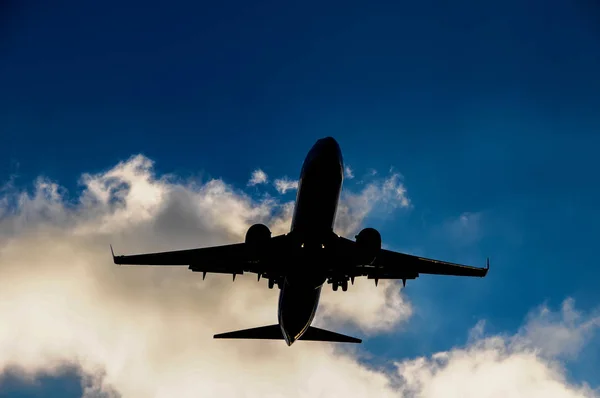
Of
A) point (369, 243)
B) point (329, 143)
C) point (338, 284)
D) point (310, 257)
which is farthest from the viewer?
point (338, 284)

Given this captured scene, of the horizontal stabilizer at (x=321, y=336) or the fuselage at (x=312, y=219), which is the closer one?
the fuselage at (x=312, y=219)

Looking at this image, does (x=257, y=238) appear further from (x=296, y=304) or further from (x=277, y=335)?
(x=277, y=335)

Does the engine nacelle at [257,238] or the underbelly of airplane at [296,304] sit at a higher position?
the engine nacelle at [257,238]

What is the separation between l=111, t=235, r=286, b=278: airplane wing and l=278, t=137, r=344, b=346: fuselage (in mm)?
2322

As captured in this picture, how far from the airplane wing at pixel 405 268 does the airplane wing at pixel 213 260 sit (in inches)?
268

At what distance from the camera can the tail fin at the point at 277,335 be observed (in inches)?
1806

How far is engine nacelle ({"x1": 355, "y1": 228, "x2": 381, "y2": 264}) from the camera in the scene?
37281 mm

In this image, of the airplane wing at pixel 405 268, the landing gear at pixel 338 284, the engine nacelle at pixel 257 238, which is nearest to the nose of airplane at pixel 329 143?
the engine nacelle at pixel 257 238

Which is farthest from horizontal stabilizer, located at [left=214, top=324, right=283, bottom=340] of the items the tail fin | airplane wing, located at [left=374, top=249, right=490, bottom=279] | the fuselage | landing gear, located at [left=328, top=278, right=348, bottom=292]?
airplane wing, located at [left=374, top=249, right=490, bottom=279]

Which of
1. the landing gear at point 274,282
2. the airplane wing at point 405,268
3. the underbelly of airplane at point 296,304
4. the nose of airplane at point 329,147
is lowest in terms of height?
the underbelly of airplane at point 296,304

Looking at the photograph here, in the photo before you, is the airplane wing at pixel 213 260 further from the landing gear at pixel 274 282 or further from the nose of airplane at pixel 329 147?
the nose of airplane at pixel 329 147

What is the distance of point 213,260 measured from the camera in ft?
136

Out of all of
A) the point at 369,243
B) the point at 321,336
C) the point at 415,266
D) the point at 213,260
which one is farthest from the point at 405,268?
the point at 213,260

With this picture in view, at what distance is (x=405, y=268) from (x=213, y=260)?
47.7 feet
